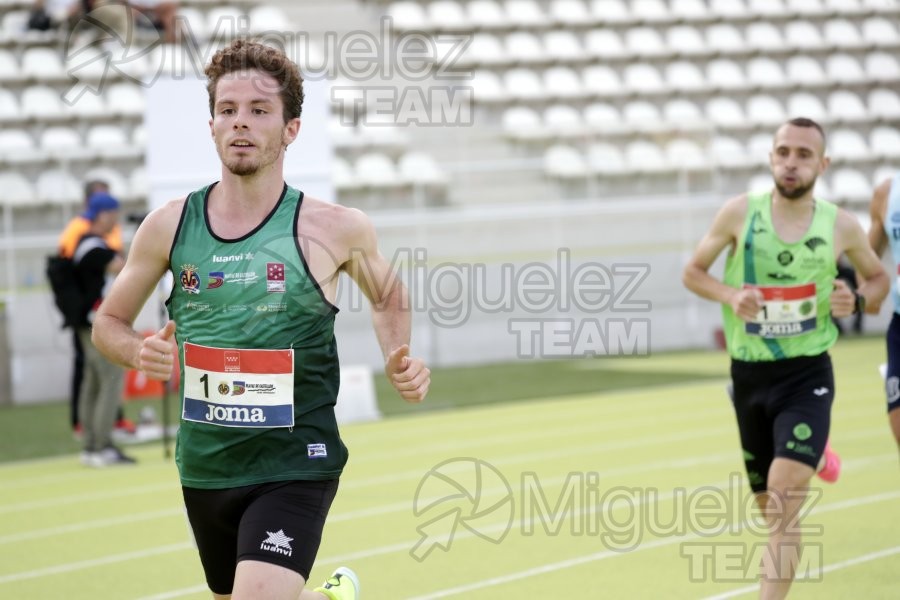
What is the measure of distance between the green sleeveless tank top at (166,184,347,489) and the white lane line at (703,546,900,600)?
2790mm

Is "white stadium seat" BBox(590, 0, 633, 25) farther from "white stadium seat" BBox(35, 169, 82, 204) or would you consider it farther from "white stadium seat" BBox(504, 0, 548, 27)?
"white stadium seat" BBox(35, 169, 82, 204)

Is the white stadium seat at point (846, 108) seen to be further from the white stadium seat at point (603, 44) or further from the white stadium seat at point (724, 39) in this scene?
the white stadium seat at point (603, 44)

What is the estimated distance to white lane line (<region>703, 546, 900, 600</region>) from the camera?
6020 mm

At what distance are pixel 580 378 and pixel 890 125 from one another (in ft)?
36.1

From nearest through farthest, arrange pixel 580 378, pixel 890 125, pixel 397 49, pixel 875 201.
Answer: pixel 875 201
pixel 580 378
pixel 397 49
pixel 890 125

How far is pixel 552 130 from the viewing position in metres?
20.5

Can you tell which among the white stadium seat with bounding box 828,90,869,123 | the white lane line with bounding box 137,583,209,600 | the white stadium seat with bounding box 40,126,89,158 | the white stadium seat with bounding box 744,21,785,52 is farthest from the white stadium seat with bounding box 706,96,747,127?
the white lane line with bounding box 137,583,209,600

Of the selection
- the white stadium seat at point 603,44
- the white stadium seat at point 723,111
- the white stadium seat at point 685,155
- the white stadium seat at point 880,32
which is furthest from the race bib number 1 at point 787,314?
the white stadium seat at point 880,32

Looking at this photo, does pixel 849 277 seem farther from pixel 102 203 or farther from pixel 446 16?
pixel 102 203

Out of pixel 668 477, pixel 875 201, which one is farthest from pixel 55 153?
pixel 875 201

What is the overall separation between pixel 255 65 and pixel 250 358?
0.87 metres

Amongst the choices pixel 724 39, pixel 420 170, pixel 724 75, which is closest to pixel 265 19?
pixel 420 170

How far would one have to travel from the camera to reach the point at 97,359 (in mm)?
10406

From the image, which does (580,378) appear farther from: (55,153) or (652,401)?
(55,153)
